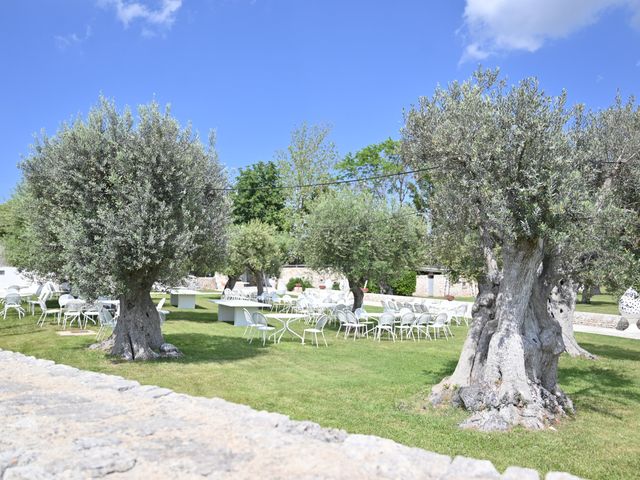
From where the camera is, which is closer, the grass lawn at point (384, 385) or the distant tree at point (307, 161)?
the grass lawn at point (384, 385)

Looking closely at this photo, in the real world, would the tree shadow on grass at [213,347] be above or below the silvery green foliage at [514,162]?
below

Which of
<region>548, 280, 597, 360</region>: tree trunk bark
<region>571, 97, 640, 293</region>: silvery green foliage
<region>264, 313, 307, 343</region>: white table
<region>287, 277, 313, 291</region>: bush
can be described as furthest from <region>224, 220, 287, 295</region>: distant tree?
<region>571, 97, 640, 293</region>: silvery green foliage

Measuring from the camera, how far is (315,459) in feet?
12.9

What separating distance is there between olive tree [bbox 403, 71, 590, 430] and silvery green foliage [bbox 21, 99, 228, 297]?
4515mm

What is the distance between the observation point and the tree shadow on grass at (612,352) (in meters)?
12.3

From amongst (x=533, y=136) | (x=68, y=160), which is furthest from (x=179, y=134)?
(x=533, y=136)

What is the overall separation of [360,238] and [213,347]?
6559mm

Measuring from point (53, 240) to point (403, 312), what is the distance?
926 cm

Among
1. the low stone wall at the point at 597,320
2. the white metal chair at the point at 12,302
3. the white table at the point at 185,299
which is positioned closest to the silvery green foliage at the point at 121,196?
the white metal chair at the point at 12,302

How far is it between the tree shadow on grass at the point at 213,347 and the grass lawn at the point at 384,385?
2 cm

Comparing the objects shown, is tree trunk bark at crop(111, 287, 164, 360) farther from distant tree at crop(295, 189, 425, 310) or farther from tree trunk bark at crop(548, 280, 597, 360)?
tree trunk bark at crop(548, 280, 597, 360)

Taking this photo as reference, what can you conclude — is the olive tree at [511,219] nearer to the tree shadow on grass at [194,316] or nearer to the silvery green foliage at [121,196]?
the silvery green foliage at [121,196]

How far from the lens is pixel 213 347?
38.1ft

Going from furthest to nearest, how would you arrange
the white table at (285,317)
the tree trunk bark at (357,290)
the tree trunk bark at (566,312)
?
the tree trunk bark at (357,290), the white table at (285,317), the tree trunk bark at (566,312)
